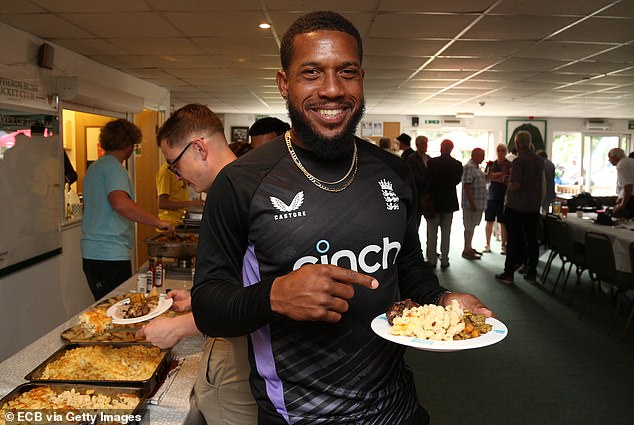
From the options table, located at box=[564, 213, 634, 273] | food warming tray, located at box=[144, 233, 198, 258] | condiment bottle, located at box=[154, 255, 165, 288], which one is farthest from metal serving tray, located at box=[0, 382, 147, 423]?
table, located at box=[564, 213, 634, 273]

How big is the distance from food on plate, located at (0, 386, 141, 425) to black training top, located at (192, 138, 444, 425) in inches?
21.7

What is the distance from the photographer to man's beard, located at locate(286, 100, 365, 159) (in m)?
1.21

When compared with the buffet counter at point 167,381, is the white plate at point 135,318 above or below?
above

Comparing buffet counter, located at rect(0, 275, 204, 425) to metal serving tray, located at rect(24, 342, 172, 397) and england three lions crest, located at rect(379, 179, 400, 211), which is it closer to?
metal serving tray, located at rect(24, 342, 172, 397)

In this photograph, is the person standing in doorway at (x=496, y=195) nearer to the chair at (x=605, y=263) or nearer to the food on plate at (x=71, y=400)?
the chair at (x=605, y=263)

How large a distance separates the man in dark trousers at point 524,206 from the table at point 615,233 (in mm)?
470

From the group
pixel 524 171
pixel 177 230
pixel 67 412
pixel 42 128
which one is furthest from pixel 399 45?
pixel 67 412

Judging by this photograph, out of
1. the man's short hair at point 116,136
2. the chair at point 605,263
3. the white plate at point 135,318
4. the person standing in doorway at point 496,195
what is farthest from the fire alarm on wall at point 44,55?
the person standing in doorway at point 496,195

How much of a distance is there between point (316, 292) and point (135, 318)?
4.37ft

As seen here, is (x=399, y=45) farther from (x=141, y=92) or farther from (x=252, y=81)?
(x=141, y=92)

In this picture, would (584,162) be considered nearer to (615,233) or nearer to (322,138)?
(615,233)

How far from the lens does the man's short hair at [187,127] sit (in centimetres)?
197

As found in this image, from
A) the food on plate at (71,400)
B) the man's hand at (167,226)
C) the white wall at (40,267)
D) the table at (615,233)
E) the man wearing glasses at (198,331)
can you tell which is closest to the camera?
the food on plate at (71,400)

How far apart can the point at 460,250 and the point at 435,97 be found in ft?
9.99
